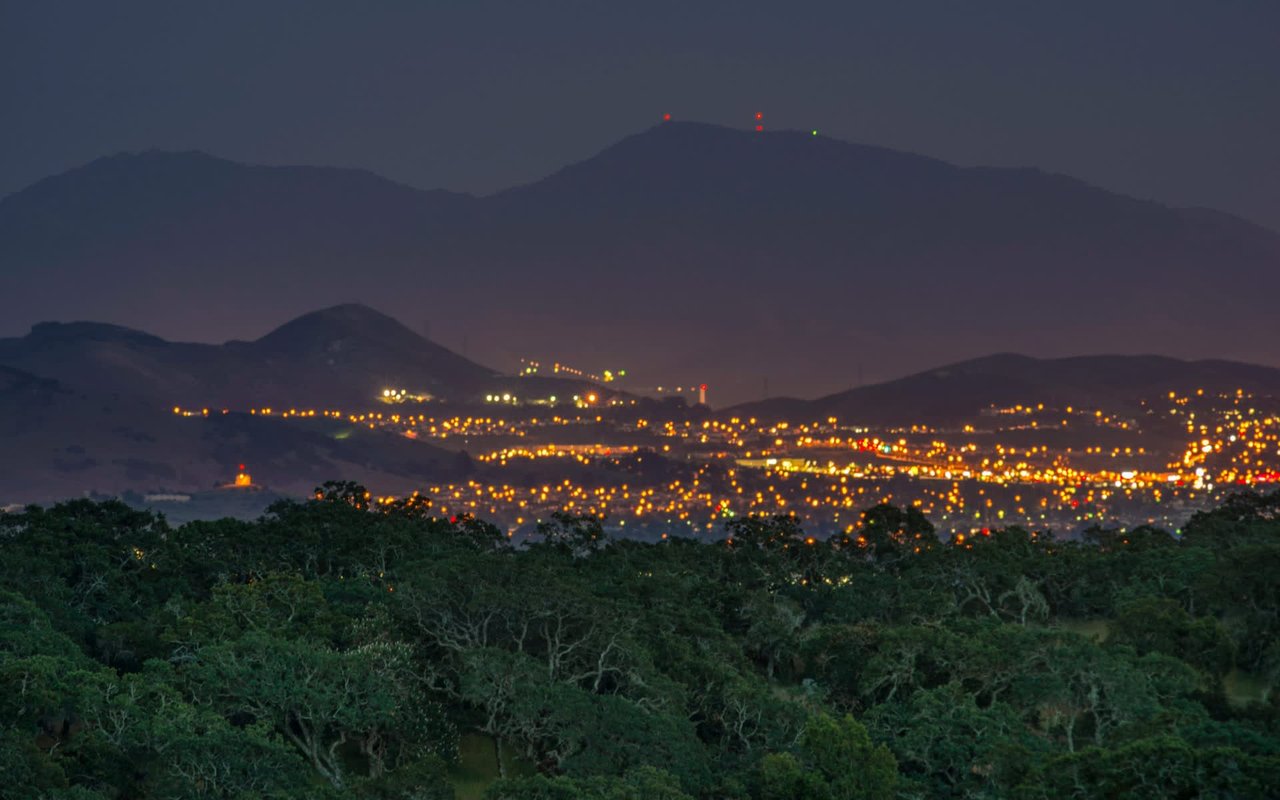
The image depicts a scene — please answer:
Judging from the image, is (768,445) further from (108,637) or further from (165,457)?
(108,637)

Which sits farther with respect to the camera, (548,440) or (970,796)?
(548,440)

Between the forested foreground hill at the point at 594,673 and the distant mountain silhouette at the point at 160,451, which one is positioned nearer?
the forested foreground hill at the point at 594,673

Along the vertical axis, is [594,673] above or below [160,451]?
below

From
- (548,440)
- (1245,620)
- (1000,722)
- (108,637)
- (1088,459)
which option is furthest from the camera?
(548,440)

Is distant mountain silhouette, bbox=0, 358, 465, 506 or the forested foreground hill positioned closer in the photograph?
the forested foreground hill

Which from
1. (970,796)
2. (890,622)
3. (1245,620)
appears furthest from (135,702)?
(1245,620)

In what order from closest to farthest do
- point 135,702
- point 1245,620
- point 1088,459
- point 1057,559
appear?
point 135,702, point 1245,620, point 1057,559, point 1088,459

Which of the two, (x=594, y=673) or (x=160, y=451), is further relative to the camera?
(x=160, y=451)
